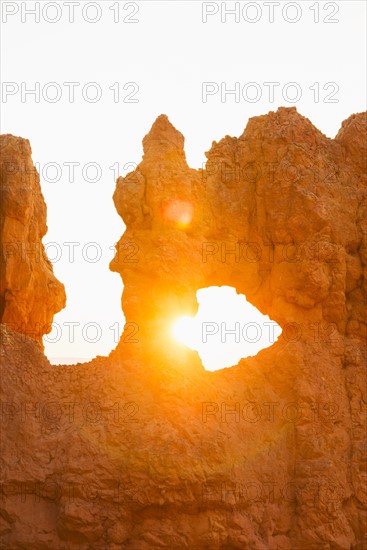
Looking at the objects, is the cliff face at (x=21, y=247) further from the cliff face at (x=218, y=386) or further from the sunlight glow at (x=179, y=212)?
the sunlight glow at (x=179, y=212)

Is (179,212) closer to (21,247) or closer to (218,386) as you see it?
(21,247)

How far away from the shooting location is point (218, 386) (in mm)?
10766

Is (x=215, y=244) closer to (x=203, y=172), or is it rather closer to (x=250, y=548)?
(x=203, y=172)

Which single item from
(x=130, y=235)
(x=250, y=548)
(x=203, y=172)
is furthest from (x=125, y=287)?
(x=250, y=548)

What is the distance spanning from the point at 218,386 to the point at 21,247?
3847 millimetres

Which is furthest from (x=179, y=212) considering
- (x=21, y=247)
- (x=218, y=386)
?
(x=218, y=386)

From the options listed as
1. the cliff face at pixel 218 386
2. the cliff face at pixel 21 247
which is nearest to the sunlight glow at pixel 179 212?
the cliff face at pixel 218 386

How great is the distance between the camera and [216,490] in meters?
9.44

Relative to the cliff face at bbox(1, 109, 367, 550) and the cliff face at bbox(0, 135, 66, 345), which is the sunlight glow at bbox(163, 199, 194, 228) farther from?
the cliff face at bbox(0, 135, 66, 345)

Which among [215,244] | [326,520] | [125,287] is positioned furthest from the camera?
[215,244]

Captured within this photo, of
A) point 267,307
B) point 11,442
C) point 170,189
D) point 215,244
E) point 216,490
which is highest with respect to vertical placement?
point 170,189

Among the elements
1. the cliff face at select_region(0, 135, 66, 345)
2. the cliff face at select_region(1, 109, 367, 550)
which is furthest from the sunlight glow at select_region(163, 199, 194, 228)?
the cliff face at select_region(0, 135, 66, 345)

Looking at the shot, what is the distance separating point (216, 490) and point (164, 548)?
1020 millimetres

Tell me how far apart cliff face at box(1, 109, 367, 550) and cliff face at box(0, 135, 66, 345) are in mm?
1105
